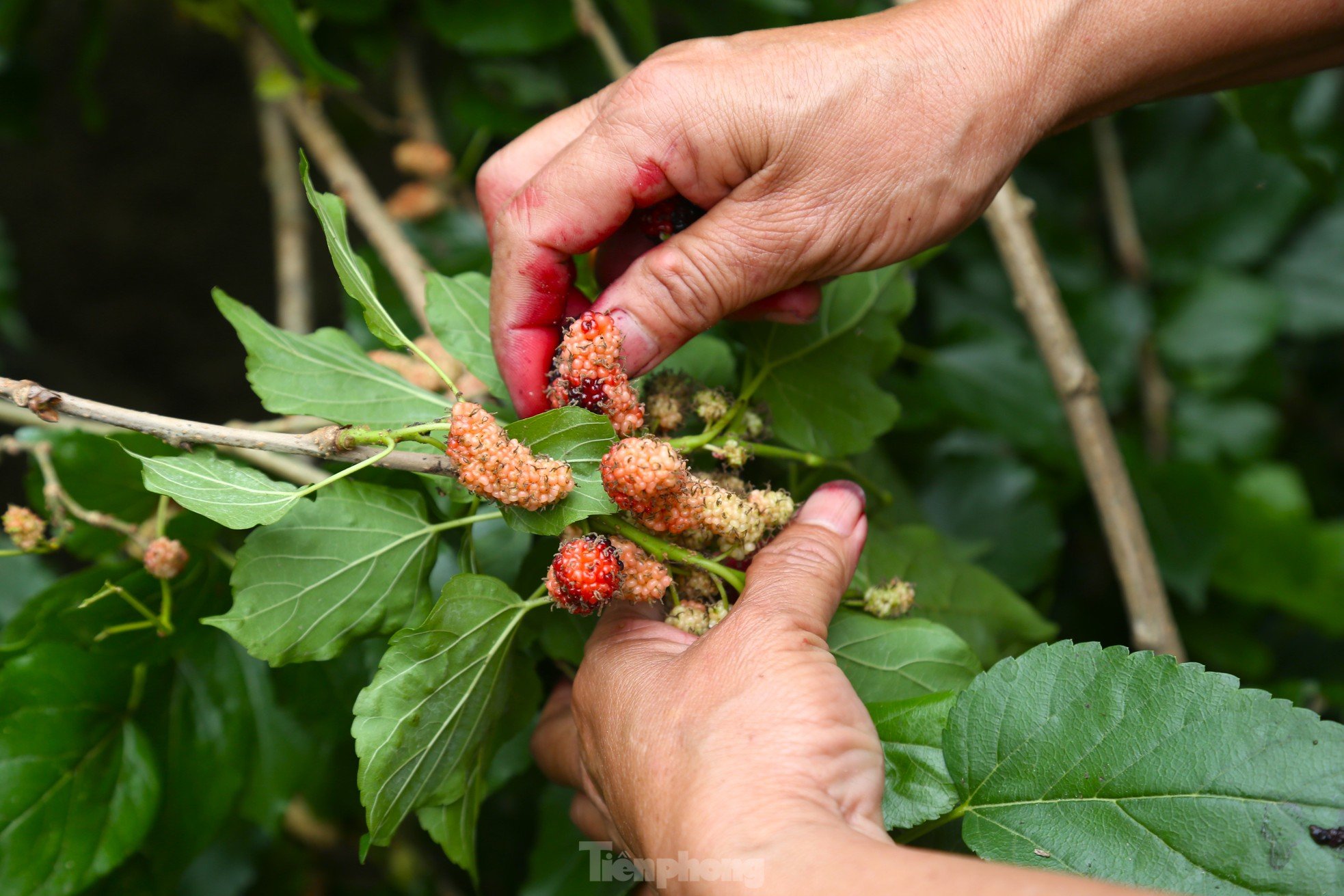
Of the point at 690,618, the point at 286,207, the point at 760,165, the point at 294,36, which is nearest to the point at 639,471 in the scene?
the point at 690,618

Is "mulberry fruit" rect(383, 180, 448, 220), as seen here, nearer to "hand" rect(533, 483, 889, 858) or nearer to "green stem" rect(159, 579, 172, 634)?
"green stem" rect(159, 579, 172, 634)

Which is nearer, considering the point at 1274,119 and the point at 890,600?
the point at 890,600

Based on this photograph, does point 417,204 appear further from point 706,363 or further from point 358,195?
point 706,363

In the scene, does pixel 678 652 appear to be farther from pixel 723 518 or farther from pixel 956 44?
pixel 956 44

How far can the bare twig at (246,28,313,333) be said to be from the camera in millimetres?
1239

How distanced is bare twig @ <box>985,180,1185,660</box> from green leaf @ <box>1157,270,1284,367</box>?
2.11 feet

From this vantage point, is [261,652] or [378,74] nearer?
[261,652]

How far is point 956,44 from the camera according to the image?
69 centimetres

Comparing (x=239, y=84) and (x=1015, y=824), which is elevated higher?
(x=239, y=84)

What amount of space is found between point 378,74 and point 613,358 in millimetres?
1115

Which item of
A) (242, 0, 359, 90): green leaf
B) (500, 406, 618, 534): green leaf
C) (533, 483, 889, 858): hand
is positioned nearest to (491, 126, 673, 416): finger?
(500, 406, 618, 534): green leaf

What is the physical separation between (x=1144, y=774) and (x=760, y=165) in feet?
1.67

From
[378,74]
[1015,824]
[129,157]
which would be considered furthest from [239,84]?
[1015,824]

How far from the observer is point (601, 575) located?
1.96 feet
